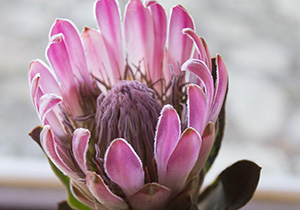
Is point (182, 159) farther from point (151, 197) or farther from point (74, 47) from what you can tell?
point (74, 47)

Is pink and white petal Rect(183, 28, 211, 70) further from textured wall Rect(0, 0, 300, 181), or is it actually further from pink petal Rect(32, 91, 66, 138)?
textured wall Rect(0, 0, 300, 181)

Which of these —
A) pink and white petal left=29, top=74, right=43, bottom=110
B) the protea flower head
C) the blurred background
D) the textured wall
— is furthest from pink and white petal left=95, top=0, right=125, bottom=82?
the textured wall

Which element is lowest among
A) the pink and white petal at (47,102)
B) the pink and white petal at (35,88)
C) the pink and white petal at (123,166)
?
the pink and white petal at (123,166)

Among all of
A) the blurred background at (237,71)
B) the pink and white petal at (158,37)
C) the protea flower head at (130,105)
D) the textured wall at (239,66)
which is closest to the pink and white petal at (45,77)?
the protea flower head at (130,105)

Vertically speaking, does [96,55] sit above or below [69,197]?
above

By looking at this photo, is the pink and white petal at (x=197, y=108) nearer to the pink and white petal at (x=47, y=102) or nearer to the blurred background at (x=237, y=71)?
the pink and white petal at (x=47, y=102)

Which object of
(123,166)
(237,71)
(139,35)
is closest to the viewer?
(123,166)

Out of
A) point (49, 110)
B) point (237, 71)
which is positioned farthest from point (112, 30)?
point (237, 71)
